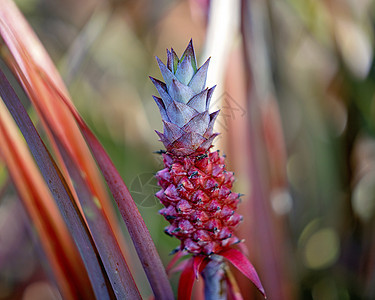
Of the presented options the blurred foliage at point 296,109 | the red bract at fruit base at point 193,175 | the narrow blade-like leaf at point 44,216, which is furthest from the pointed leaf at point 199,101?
the blurred foliage at point 296,109

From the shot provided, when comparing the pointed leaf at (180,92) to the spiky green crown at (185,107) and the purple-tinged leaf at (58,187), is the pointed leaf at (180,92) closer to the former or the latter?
the spiky green crown at (185,107)

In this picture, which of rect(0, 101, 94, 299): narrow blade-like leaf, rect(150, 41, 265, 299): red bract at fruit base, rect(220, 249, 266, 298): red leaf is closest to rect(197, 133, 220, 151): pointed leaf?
rect(150, 41, 265, 299): red bract at fruit base

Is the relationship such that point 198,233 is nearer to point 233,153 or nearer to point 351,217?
point 233,153

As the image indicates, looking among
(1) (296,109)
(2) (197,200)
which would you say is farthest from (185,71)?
(1) (296,109)

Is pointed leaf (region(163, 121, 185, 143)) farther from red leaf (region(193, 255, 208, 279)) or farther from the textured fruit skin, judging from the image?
red leaf (region(193, 255, 208, 279))

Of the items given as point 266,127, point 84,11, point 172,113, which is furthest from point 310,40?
point 172,113

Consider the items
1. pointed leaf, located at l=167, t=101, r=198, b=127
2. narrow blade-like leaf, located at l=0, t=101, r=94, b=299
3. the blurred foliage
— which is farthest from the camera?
the blurred foliage

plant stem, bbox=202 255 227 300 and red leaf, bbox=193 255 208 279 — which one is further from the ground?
red leaf, bbox=193 255 208 279

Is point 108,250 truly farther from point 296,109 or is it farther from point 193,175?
point 296,109
